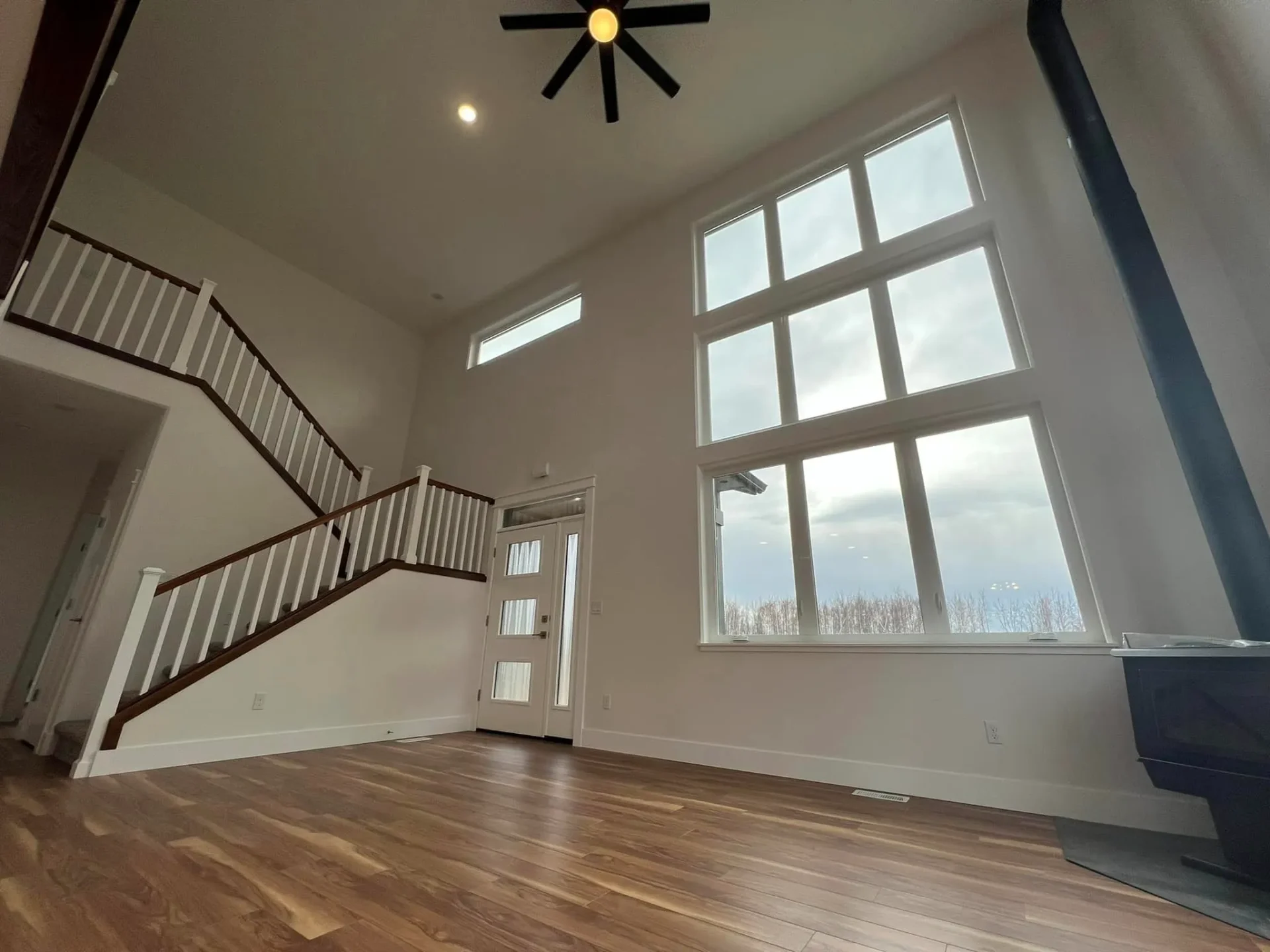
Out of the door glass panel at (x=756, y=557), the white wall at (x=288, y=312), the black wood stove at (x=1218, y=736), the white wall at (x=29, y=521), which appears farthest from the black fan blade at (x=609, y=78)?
the white wall at (x=29, y=521)

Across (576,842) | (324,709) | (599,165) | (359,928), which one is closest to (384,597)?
(324,709)

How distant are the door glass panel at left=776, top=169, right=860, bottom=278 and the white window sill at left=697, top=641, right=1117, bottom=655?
2.94 m

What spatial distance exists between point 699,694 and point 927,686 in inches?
58.2

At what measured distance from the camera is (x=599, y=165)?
491 centimetres

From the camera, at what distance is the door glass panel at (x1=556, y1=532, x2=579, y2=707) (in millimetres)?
4367

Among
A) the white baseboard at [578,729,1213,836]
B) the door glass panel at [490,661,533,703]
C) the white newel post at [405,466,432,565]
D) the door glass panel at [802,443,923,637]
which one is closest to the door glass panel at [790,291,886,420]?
the door glass panel at [802,443,923,637]

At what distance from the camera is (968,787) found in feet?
8.60

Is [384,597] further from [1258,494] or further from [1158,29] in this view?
[1158,29]

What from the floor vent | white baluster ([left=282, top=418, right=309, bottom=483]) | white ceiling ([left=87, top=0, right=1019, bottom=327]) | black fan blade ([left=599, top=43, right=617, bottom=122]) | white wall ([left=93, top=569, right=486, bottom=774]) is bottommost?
the floor vent

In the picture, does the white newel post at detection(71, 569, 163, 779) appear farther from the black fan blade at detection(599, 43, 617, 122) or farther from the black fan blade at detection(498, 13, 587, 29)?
the black fan blade at detection(599, 43, 617, 122)

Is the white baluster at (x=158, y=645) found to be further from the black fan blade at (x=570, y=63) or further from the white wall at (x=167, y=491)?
the black fan blade at (x=570, y=63)

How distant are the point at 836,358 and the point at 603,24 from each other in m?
2.78

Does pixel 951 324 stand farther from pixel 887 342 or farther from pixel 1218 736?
pixel 1218 736

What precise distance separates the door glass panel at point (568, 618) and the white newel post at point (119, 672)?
2798 mm
